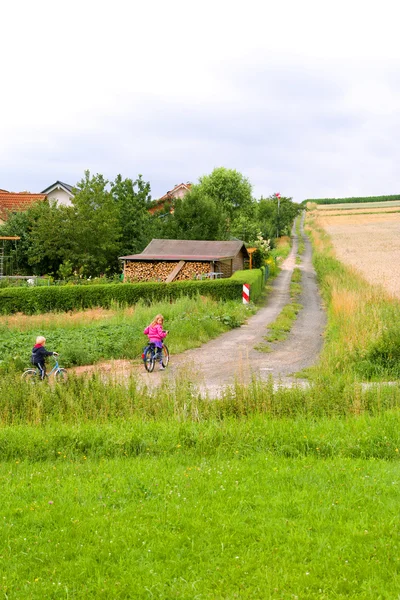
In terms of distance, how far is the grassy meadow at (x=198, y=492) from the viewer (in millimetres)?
4836

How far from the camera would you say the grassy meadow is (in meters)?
4.84

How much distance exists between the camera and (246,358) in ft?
57.2

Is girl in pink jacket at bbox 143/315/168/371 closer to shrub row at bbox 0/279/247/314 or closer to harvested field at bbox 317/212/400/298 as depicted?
harvested field at bbox 317/212/400/298

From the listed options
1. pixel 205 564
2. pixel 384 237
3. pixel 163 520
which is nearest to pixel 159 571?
pixel 205 564

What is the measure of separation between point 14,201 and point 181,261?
22023 millimetres

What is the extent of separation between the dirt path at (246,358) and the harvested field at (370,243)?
372 cm

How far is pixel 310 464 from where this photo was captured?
7.16 m

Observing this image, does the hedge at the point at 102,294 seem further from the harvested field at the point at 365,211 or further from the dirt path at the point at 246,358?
the harvested field at the point at 365,211

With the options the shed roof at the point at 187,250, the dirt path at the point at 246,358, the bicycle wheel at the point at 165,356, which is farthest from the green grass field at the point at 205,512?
the shed roof at the point at 187,250

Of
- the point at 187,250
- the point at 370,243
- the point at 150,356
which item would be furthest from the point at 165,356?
the point at 370,243

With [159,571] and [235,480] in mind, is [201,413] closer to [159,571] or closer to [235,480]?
[235,480]

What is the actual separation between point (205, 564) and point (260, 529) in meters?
0.75

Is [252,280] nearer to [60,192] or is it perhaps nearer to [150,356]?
[150,356]

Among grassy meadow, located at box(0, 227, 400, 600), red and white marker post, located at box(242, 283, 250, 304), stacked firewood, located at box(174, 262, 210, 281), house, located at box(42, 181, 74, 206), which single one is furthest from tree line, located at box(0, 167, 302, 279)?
grassy meadow, located at box(0, 227, 400, 600)
